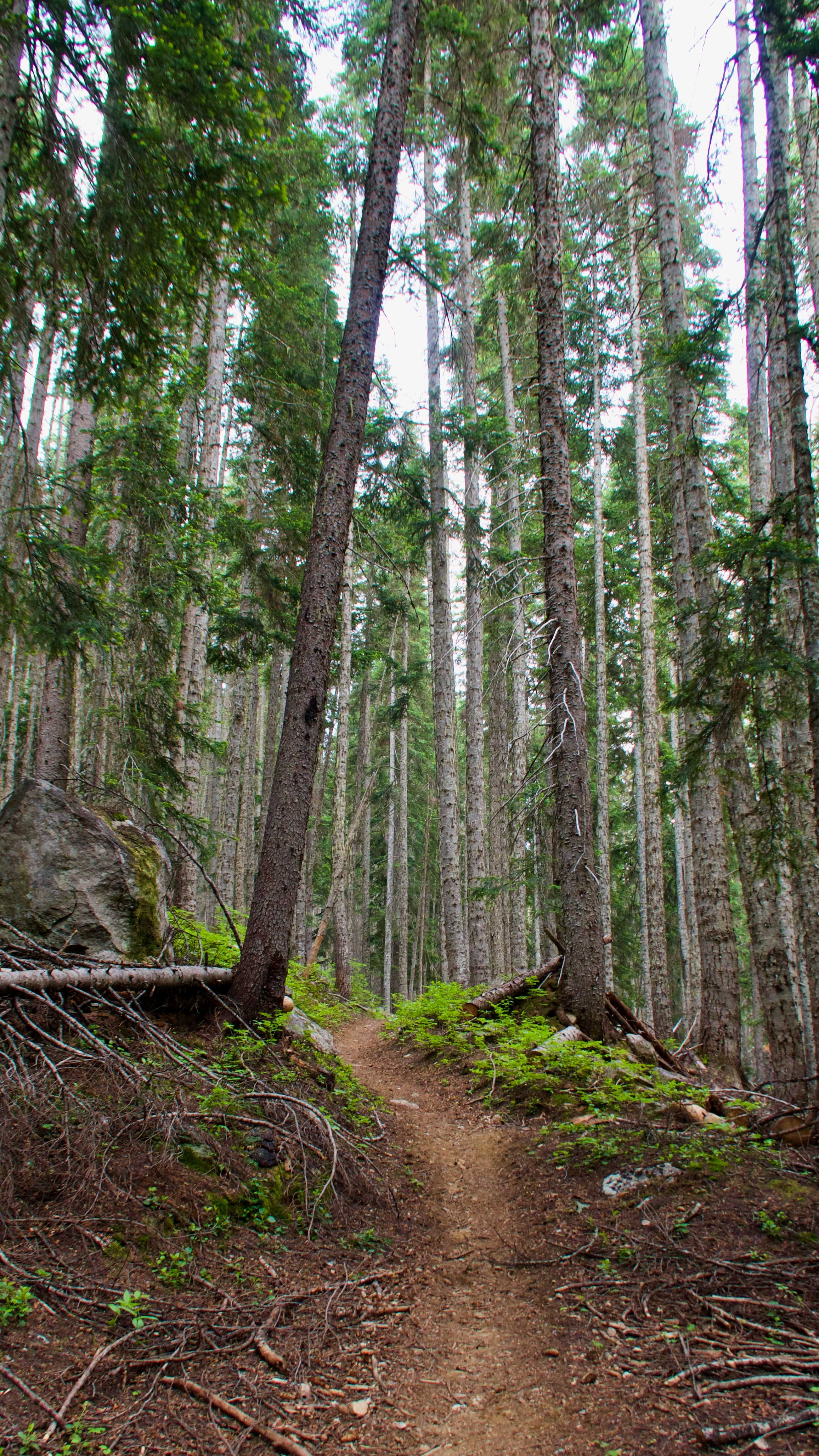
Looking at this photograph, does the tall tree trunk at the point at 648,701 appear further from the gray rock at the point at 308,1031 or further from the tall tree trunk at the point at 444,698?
the gray rock at the point at 308,1031

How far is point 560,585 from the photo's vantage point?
7.23 meters

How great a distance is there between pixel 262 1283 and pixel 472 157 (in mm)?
10707

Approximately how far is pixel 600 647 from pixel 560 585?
793 centimetres

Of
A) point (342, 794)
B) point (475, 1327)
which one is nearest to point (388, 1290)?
point (475, 1327)

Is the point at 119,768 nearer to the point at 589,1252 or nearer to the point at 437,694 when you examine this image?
the point at 437,694

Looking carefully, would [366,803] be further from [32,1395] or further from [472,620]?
[32,1395]

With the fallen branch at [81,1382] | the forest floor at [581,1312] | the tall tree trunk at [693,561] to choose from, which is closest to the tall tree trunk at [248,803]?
the tall tree trunk at [693,561]

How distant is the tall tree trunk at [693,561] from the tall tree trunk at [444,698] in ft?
12.6

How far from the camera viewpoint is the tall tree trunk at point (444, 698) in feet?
39.2

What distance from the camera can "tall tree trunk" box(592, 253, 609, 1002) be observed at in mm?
14469

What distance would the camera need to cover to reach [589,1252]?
146 inches

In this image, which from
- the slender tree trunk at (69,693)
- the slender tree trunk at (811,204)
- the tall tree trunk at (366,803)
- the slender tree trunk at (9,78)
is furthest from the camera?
the tall tree trunk at (366,803)

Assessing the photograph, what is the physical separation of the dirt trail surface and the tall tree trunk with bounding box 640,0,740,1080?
10.9ft

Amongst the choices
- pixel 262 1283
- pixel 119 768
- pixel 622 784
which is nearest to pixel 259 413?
pixel 119 768
